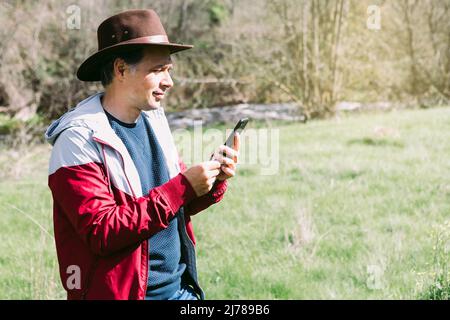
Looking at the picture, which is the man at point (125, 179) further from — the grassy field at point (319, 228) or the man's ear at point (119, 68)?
the grassy field at point (319, 228)

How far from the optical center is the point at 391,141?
7.74 m

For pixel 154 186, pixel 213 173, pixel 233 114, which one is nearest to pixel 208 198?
pixel 154 186

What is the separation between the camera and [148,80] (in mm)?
2340

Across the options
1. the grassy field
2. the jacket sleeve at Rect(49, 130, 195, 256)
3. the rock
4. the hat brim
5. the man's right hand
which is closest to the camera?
the jacket sleeve at Rect(49, 130, 195, 256)

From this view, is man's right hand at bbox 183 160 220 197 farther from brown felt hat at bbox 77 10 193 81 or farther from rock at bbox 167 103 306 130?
rock at bbox 167 103 306 130

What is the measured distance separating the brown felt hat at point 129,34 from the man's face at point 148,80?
0.05 metres

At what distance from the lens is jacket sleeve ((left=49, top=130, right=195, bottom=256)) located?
6.72 feet

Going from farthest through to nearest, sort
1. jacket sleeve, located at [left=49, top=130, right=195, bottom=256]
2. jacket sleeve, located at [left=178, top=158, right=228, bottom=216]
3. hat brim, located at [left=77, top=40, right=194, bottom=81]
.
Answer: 1. jacket sleeve, located at [left=178, top=158, right=228, bottom=216]
2. hat brim, located at [left=77, top=40, right=194, bottom=81]
3. jacket sleeve, located at [left=49, top=130, right=195, bottom=256]

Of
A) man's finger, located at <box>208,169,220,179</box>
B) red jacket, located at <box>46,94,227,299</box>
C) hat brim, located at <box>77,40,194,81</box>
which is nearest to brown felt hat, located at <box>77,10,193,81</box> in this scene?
hat brim, located at <box>77,40,194,81</box>

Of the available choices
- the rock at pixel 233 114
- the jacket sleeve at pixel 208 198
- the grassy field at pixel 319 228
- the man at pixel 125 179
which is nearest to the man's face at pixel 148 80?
the man at pixel 125 179

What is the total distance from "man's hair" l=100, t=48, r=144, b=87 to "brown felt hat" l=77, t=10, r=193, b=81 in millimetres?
18

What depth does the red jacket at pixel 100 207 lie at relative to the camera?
6.75ft

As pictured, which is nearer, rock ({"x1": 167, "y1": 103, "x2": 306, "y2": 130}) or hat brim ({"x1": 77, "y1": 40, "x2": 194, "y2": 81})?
hat brim ({"x1": 77, "y1": 40, "x2": 194, "y2": 81})
